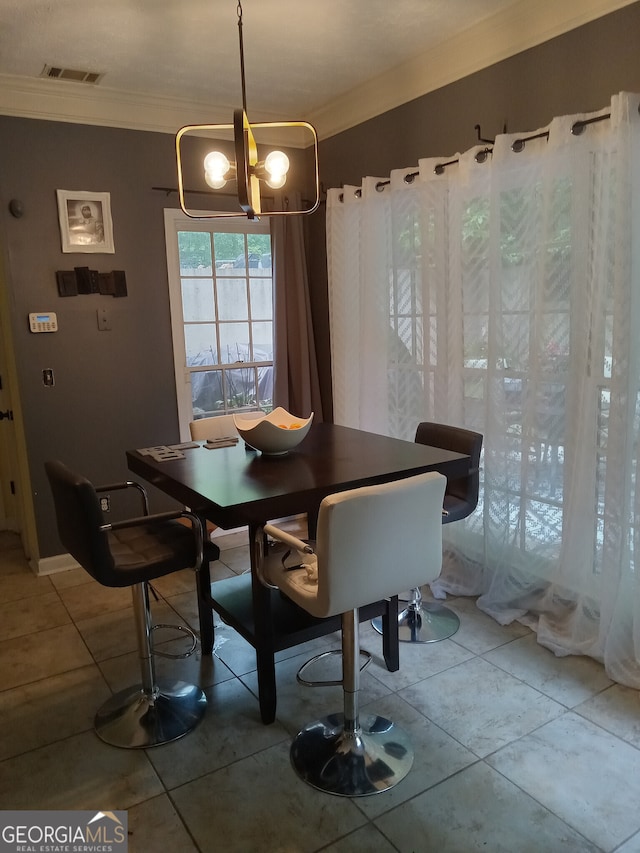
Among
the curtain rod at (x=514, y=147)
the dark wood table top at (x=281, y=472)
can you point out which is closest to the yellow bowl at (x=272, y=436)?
the dark wood table top at (x=281, y=472)

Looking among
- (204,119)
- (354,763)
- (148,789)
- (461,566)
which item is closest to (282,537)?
(354,763)

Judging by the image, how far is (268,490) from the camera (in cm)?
201

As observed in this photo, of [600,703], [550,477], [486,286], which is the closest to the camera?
[600,703]

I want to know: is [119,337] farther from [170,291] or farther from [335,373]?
[335,373]

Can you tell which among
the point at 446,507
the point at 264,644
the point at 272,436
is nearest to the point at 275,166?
the point at 272,436

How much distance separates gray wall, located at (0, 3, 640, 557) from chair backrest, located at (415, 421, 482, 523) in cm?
144

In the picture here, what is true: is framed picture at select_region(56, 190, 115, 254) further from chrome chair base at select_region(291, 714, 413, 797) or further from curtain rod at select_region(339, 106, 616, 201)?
chrome chair base at select_region(291, 714, 413, 797)

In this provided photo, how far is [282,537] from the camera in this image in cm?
192

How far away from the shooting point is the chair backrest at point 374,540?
171 cm

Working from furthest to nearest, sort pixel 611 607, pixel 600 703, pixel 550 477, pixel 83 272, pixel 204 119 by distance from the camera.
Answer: pixel 204 119, pixel 83 272, pixel 550 477, pixel 611 607, pixel 600 703

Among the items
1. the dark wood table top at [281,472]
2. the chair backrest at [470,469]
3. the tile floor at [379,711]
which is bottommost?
the tile floor at [379,711]

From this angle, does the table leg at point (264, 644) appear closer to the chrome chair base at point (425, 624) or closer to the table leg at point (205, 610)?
the table leg at point (205, 610)

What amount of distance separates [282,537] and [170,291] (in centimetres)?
252

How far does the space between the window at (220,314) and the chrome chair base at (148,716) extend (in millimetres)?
1988
